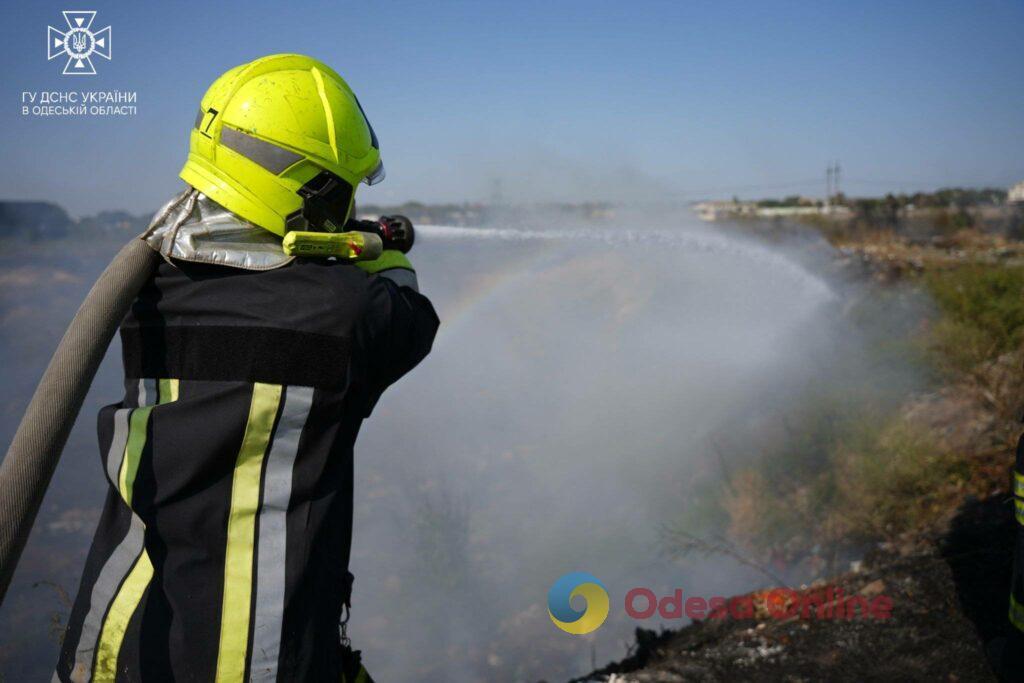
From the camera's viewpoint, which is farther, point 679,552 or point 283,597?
point 679,552

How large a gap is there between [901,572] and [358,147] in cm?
372

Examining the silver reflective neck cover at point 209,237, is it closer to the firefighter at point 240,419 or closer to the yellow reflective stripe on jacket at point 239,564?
the firefighter at point 240,419

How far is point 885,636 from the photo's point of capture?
3291 millimetres

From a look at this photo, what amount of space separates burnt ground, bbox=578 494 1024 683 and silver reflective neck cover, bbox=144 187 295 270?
2451 mm

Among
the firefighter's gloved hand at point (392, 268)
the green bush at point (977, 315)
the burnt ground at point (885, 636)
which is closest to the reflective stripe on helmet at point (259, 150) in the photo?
the firefighter's gloved hand at point (392, 268)

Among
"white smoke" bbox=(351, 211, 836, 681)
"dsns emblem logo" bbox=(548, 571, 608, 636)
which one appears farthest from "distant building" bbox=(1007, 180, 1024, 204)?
"dsns emblem logo" bbox=(548, 571, 608, 636)

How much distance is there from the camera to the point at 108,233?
42.2 feet

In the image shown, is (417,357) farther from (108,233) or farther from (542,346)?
(108,233)

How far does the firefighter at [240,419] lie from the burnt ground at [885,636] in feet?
7.08

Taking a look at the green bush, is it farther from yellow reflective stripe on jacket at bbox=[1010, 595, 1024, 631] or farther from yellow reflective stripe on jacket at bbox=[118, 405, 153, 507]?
yellow reflective stripe on jacket at bbox=[118, 405, 153, 507]

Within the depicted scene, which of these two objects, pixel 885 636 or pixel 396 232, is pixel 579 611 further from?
pixel 396 232

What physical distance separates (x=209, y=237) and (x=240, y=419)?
34 centimetres

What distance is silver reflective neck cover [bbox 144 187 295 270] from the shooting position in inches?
50.8

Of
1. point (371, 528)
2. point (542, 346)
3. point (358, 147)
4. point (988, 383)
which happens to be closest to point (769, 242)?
point (542, 346)
